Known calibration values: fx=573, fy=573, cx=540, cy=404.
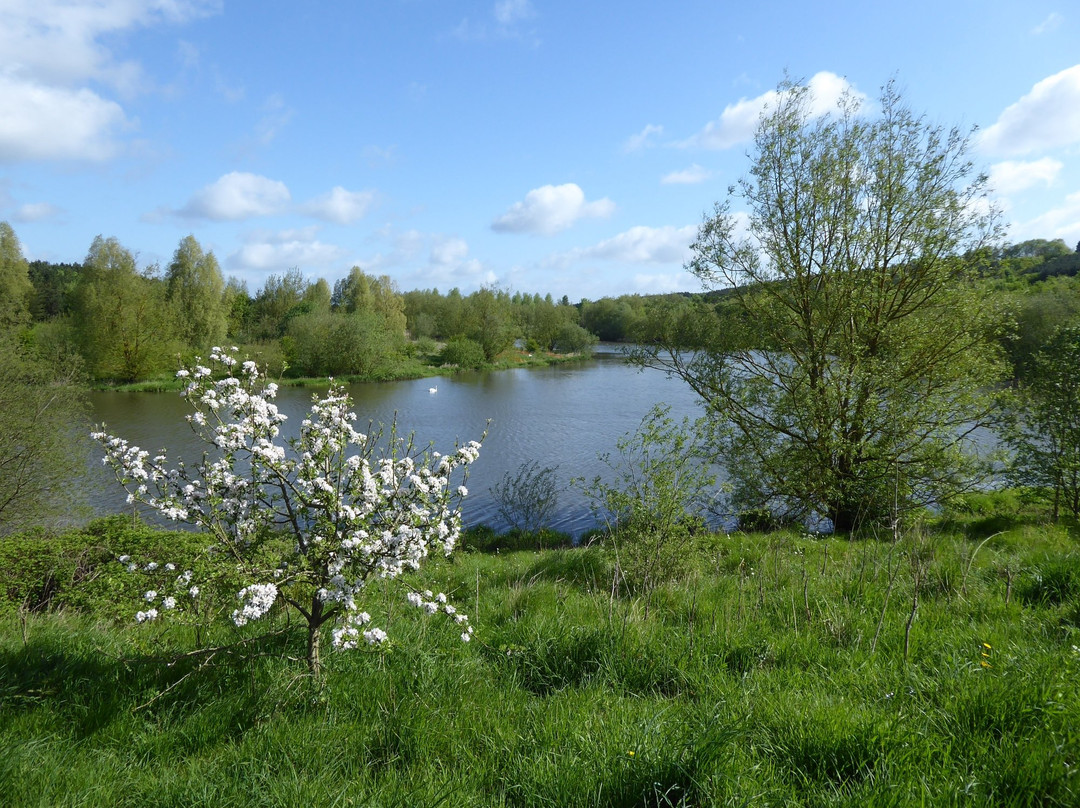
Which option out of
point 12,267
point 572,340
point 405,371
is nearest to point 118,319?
point 12,267

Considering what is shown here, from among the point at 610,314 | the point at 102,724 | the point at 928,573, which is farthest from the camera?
the point at 610,314

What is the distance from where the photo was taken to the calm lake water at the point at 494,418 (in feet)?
65.6

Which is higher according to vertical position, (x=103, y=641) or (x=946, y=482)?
(x=103, y=641)

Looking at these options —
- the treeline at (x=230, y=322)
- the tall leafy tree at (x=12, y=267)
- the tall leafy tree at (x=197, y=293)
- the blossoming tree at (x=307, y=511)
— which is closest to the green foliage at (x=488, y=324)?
the treeline at (x=230, y=322)

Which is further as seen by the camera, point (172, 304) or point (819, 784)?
point (172, 304)

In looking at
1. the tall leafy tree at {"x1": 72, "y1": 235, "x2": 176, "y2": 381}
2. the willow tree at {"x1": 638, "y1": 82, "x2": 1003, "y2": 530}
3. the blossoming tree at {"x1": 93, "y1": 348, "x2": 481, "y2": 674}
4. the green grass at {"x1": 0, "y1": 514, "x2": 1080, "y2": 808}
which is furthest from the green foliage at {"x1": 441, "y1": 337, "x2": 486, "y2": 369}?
the blossoming tree at {"x1": 93, "y1": 348, "x2": 481, "y2": 674}

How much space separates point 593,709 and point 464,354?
64.8 m

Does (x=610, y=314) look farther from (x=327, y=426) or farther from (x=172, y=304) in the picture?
(x=327, y=426)

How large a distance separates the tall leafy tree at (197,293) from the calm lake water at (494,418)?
11.1 metres

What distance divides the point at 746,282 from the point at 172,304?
51.0 m

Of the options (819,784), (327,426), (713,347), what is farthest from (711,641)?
(713,347)

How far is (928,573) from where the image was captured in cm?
533

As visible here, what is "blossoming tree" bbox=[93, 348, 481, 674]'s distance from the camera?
3.63 metres

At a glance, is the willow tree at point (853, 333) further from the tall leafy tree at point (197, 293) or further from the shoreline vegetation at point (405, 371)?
the tall leafy tree at point (197, 293)
